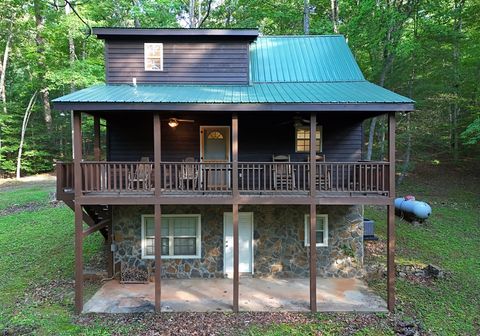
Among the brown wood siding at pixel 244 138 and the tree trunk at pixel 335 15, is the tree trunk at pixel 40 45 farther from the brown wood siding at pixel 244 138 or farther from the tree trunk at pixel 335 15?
the tree trunk at pixel 335 15

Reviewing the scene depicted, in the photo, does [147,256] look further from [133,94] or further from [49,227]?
[49,227]

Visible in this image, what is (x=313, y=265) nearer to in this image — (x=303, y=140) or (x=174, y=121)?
(x=303, y=140)

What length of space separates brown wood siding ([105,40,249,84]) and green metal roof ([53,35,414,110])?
0.36 meters

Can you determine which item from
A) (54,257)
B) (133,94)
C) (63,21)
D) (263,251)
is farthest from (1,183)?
(263,251)

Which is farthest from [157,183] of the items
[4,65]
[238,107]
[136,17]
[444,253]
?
[4,65]

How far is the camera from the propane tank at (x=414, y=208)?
13.3 meters

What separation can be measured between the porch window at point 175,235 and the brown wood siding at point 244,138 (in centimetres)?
190

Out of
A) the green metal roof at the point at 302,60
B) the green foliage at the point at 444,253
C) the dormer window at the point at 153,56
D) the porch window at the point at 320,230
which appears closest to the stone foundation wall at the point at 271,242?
the porch window at the point at 320,230

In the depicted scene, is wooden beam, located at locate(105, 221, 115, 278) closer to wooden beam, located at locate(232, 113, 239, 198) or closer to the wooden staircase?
the wooden staircase

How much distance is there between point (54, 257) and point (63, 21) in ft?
46.2

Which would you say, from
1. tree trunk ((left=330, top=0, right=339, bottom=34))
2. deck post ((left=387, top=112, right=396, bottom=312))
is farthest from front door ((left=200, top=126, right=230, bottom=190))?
tree trunk ((left=330, top=0, right=339, bottom=34))

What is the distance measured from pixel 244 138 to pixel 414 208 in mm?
7984

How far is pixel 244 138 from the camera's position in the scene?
1048cm

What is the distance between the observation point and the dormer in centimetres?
1054
